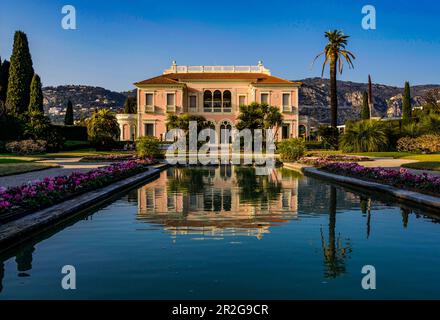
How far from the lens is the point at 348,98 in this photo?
17925 centimetres

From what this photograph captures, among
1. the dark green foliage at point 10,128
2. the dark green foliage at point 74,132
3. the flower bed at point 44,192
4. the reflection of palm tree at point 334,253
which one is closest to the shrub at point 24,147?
the dark green foliage at point 10,128

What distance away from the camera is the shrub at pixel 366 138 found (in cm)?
3341

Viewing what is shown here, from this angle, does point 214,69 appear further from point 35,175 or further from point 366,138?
point 35,175

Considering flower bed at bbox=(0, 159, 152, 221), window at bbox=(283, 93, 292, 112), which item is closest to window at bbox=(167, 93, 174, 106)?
window at bbox=(283, 93, 292, 112)

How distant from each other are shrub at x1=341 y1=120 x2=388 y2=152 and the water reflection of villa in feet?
63.4

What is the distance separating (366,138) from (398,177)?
21823mm

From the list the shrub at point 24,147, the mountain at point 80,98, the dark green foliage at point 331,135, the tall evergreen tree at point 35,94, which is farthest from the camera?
the mountain at point 80,98

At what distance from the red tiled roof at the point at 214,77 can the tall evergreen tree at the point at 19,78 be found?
42.1 feet

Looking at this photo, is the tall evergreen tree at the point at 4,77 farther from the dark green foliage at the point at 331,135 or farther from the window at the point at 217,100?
the dark green foliage at the point at 331,135

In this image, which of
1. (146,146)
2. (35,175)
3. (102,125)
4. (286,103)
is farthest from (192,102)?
(35,175)

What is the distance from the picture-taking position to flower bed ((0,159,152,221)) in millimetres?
7749
